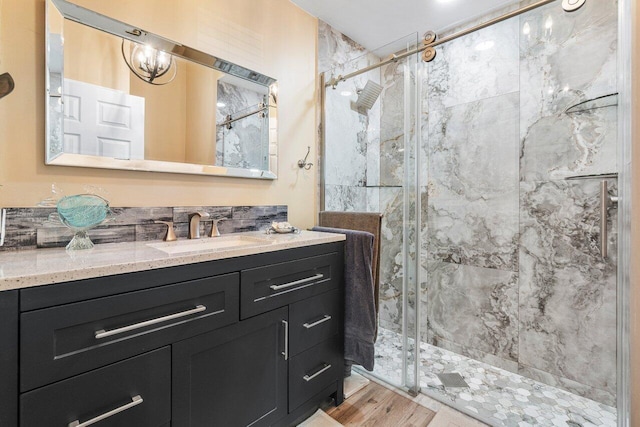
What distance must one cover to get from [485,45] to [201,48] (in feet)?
6.46

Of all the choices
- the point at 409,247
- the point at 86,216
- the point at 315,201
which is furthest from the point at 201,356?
the point at 315,201

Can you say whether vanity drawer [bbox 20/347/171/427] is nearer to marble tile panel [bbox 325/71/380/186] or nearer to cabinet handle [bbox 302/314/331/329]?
cabinet handle [bbox 302/314/331/329]

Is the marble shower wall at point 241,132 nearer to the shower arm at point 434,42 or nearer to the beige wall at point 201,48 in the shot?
the beige wall at point 201,48

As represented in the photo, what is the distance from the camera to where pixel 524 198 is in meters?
1.99

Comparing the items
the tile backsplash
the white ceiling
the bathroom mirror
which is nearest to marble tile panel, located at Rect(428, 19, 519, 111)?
the white ceiling

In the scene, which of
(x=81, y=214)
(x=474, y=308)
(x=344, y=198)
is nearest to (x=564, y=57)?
(x=344, y=198)

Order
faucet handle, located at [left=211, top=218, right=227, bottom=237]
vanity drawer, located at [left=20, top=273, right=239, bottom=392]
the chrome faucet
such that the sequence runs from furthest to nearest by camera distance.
Result: faucet handle, located at [left=211, top=218, right=227, bottom=237] < the chrome faucet < vanity drawer, located at [left=20, top=273, right=239, bottom=392]

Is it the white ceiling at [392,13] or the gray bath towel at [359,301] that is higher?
the white ceiling at [392,13]

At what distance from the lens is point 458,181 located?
229 centimetres

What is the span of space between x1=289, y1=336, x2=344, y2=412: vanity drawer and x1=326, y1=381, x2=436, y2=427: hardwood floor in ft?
0.55

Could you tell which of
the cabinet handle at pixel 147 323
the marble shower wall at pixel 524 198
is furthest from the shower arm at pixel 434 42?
the cabinet handle at pixel 147 323

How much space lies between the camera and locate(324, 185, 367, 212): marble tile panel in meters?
2.29

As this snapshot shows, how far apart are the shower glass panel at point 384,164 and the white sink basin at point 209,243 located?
0.84 m

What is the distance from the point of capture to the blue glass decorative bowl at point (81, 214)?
1074 millimetres
